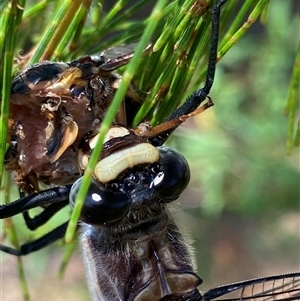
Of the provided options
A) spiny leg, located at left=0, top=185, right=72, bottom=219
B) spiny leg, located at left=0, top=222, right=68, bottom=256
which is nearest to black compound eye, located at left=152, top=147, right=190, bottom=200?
spiny leg, located at left=0, top=185, right=72, bottom=219

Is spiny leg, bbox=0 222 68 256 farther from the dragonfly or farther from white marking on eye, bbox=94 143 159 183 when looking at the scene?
white marking on eye, bbox=94 143 159 183

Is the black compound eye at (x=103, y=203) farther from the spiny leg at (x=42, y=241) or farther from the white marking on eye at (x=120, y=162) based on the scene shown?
the spiny leg at (x=42, y=241)

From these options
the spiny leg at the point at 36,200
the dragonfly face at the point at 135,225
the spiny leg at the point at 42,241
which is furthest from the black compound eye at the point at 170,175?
the spiny leg at the point at 42,241

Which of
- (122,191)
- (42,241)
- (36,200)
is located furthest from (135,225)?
(42,241)

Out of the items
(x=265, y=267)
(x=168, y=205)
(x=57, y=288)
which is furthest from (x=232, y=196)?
(x=168, y=205)

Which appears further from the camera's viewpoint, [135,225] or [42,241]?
[42,241]

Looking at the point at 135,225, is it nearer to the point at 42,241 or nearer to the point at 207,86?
the point at 207,86

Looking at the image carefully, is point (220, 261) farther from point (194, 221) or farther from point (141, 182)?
point (141, 182)
